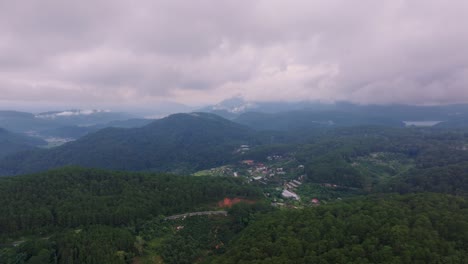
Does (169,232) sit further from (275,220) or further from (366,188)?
(366,188)

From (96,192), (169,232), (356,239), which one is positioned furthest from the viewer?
(96,192)

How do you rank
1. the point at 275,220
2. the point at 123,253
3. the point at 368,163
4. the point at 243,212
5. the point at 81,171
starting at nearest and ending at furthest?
the point at 123,253 < the point at 275,220 < the point at 243,212 < the point at 81,171 < the point at 368,163

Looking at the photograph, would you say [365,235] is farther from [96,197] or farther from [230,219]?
[96,197]

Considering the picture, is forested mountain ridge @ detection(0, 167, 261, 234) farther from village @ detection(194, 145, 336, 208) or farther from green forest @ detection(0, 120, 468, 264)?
village @ detection(194, 145, 336, 208)

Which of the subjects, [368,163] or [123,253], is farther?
[368,163]

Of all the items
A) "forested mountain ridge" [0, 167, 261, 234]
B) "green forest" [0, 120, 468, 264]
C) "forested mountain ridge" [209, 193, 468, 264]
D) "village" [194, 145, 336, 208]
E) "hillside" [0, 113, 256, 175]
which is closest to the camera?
"forested mountain ridge" [209, 193, 468, 264]

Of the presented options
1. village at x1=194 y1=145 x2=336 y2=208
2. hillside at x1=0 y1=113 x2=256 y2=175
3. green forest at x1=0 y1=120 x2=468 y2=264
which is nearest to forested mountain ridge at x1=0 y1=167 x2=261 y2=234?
green forest at x1=0 y1=120 x2=468 y2=264

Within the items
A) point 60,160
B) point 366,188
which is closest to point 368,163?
point 366,188

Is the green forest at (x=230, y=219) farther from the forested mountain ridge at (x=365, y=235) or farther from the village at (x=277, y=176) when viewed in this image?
the village at (x=277, y=176)

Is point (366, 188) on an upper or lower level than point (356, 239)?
lower

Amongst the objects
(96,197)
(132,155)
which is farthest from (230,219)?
(132,155)

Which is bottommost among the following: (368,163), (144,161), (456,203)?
(144,161)
